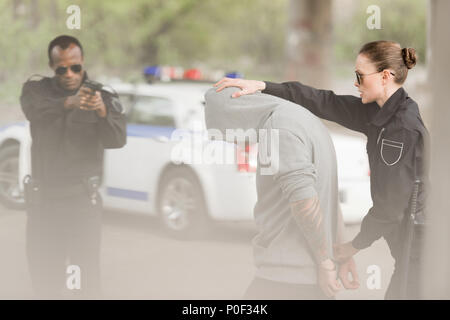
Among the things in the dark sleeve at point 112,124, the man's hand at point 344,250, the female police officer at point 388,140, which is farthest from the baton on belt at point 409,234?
the dark sleeve at point 112,124

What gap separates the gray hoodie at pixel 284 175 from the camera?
257 centimetres

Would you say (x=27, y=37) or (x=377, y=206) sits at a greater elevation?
(x=27, y=37)

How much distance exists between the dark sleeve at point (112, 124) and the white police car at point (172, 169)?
12cm

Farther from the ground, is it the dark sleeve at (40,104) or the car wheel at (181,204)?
the dark sleeve at (40,104)

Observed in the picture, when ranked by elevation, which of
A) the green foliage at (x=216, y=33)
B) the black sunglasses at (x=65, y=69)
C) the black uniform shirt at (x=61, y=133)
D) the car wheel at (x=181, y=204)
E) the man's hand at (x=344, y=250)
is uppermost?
the green foliage at (x=216, y=33)

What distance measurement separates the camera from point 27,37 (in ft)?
11.9

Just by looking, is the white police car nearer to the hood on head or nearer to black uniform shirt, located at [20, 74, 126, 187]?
black uniform shirt, located at [20, 74, 126, 187]

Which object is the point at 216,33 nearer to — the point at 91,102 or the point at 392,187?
the point at 91,102

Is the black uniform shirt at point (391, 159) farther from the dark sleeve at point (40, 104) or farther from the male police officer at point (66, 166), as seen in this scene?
the dark sleeve at point (40, 104)

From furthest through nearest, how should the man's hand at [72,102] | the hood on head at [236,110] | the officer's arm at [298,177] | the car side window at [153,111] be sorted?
1. the car side window at [153,111]
2. the man's hand at [72,102]
3. the hood on head at [236,110]
4. the officer's arm at [298,177]

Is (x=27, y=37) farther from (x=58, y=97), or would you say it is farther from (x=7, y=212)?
(x=7, y=212)

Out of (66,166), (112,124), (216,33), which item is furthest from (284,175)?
(216,33)
